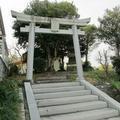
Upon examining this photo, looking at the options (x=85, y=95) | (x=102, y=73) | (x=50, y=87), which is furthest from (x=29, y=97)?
(x=102, y=73)

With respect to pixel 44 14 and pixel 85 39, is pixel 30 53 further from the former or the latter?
pixel 85 39

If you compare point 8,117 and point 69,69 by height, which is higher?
point 69,69

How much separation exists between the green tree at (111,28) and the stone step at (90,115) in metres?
8.12

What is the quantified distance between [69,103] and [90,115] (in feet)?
3.64

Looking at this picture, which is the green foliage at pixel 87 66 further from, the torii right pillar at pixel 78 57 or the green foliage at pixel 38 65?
the torii right pillar at pixel 78 57

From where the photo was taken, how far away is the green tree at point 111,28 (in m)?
15.8

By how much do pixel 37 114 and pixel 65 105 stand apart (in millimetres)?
1510

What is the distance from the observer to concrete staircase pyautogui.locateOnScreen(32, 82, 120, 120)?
26.0ft

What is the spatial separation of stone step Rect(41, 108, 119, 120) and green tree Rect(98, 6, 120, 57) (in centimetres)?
812

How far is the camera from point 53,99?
883 centimetres

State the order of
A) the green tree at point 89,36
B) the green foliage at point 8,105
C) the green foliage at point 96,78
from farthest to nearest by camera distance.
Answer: the green tree at point 89,36 < the green foliage at point 96,78 < the green foliage at point 8,105

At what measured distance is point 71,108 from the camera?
8.27 meters

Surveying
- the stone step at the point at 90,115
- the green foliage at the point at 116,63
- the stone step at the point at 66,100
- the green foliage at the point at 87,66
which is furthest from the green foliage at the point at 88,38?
the stone step at the point at 90,115

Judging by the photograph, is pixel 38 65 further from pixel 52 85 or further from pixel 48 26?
pixel 52 85
